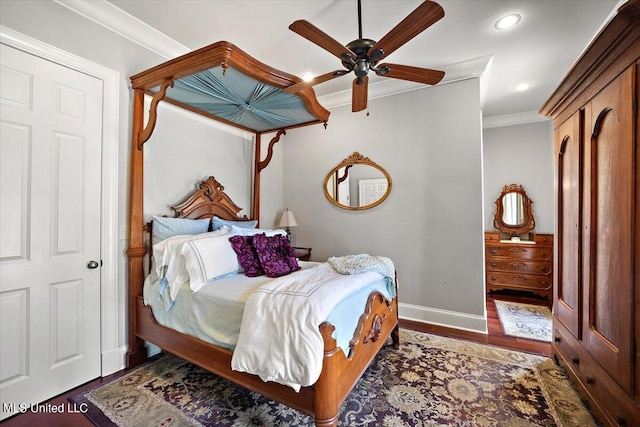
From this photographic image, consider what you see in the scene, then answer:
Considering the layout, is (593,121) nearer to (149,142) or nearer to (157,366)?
(149,142)

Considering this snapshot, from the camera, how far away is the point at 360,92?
211 cm

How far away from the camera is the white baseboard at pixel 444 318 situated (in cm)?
293

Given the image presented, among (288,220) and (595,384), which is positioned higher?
(288,220)

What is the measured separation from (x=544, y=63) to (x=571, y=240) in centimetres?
217

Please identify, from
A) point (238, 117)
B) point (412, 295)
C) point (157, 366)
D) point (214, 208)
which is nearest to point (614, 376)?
point (412, 295)

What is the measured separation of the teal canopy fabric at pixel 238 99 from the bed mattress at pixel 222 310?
151cm

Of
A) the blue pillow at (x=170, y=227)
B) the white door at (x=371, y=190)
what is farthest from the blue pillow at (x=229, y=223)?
the white door at (x=371, y=190)

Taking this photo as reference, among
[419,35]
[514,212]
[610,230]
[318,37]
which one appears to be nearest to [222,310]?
[318,37]

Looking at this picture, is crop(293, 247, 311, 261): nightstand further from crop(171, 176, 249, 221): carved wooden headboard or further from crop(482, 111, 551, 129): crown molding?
crop(482, 111, 551, 129): crown molding

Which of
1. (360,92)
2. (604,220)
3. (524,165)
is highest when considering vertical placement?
(360,92)

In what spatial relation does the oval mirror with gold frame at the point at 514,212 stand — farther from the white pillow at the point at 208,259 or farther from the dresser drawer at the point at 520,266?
the white pillow at the point at 208,259

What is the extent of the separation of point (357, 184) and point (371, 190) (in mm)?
211

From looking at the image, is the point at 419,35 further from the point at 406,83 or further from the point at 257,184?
the point at 257,184

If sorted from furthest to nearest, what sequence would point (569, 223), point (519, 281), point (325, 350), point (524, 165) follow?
point (524, 165)
point (519, 281)
point (569, 223)
point (325, 350)
